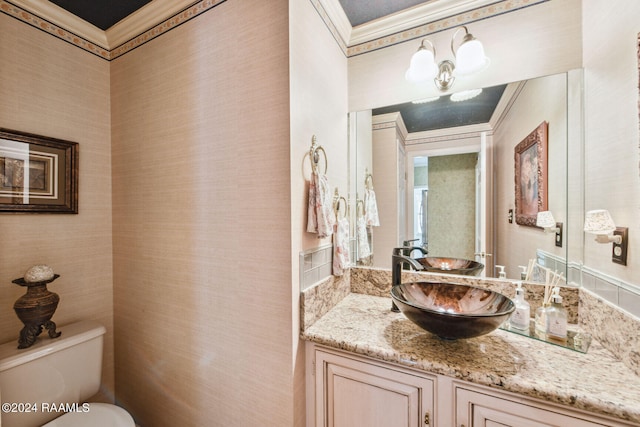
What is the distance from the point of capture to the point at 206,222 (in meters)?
1.20

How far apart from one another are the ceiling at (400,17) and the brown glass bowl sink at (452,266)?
70 centimetres

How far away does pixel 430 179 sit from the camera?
1.36 metres

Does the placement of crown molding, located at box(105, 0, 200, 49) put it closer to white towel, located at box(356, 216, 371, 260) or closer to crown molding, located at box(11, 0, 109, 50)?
crown molding, located at box(11, 0, 109, 50)

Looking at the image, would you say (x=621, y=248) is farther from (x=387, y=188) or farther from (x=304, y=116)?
(x=304, y=116)

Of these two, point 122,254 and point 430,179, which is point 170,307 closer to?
point 122,254

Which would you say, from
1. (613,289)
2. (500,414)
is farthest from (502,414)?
(613,289)

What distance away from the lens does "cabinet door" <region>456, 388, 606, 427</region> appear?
0.70m

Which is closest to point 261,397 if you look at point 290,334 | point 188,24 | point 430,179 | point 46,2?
point 290,334

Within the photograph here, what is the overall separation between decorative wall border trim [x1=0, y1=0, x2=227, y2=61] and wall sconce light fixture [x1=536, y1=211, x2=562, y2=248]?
1757 millimetres

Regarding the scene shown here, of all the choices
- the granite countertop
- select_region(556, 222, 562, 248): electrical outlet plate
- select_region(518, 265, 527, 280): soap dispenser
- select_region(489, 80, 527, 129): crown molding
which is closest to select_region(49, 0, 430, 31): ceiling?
select_region(489, 80, 527, 129): crown molding

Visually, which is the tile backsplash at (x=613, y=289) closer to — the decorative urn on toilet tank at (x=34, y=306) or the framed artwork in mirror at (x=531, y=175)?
the framed artwork in mirror at (x=531, y=175)

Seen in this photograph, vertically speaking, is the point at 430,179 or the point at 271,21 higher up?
the point at 271,21

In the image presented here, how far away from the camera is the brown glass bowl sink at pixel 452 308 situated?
799 millimetres

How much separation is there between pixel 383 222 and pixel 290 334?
81cm
